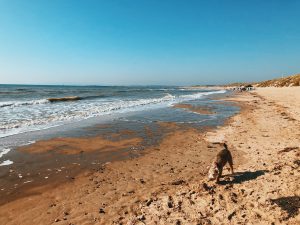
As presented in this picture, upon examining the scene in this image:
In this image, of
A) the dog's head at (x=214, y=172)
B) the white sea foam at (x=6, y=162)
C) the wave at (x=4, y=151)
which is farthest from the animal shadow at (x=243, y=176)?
the wave at (x=4, y=151)

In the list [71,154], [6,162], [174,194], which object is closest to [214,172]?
[174,194]

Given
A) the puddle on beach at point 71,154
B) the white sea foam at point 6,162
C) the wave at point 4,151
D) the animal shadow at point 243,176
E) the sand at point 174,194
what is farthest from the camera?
the wave at point 4,151

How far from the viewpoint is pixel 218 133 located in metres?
13.9

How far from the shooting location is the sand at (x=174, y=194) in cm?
546

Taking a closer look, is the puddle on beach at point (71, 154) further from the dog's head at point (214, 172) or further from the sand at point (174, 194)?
the dog's head at point (214, 172)

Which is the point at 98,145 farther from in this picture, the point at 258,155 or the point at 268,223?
the point at 268,223

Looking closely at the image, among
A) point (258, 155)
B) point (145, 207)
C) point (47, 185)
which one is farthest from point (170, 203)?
point (258, 155)

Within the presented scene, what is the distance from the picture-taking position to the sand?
546cm

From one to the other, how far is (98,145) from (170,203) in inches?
248

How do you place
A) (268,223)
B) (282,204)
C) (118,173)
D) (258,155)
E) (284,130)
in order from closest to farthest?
(268,223), (282,204), (118,173), (258,155), (284,130)

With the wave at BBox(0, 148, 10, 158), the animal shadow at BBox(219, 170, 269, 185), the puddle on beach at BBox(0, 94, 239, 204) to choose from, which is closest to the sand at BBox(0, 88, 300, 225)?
the animal shadow at BBox(219, 170, 269, 185)

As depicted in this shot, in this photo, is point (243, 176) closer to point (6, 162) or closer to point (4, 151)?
point (6, 162)

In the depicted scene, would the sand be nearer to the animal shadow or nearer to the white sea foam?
the animal shadow

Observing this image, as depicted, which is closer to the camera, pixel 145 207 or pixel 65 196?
pixel 145 207
